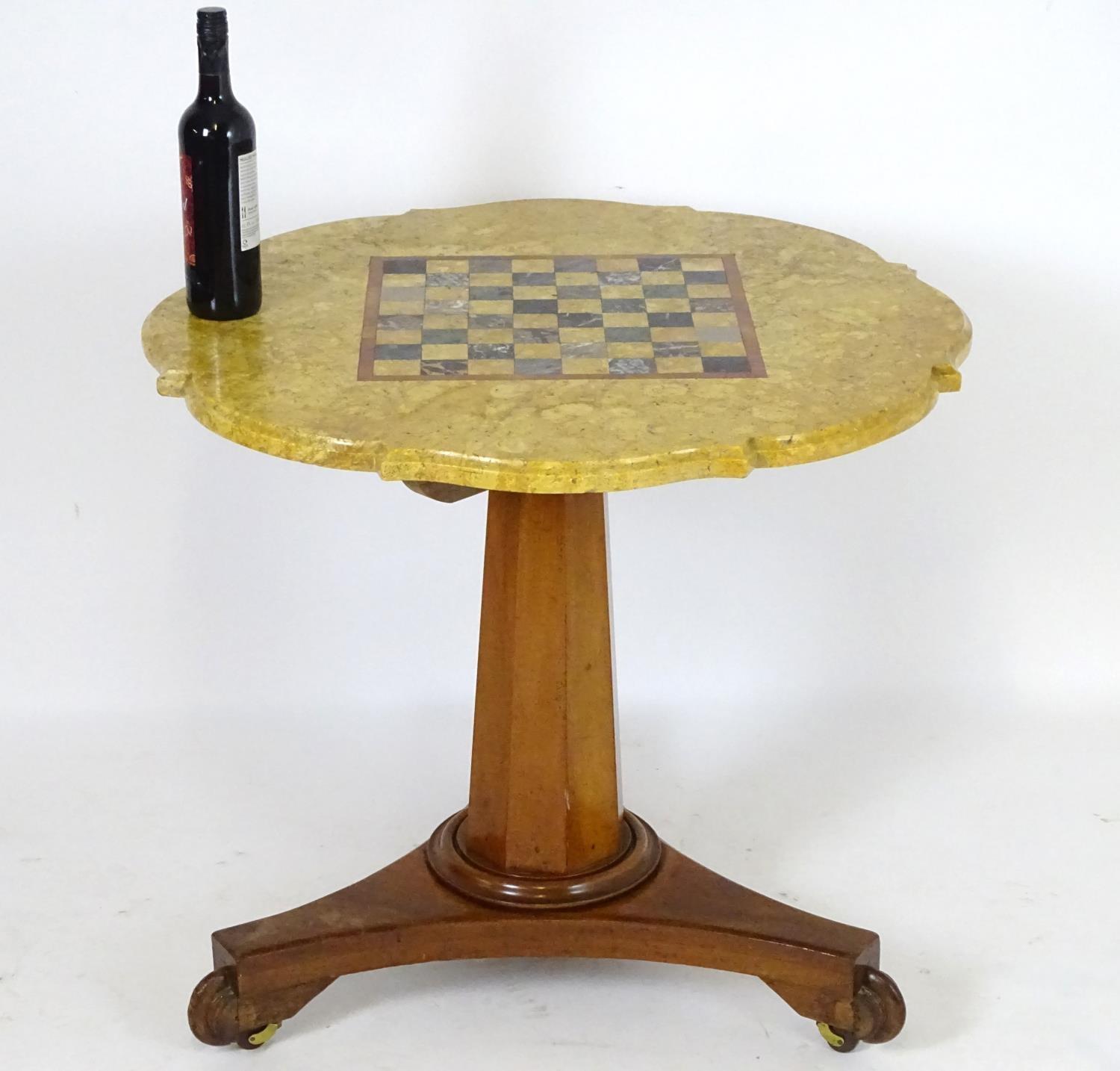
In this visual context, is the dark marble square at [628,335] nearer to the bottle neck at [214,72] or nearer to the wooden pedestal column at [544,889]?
the wooden pedestal column at [544,889]

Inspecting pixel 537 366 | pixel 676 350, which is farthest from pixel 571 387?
pixel 676 350

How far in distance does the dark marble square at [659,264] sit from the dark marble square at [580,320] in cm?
21

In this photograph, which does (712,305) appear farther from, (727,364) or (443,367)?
(443,367)

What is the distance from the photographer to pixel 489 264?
2.84 metres

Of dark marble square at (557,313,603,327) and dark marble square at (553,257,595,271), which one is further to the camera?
dark marble square at (553,257,595,271)

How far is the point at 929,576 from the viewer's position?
12.3 feet

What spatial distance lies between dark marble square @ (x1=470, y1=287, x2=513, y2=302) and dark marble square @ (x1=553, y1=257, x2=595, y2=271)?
0.39ft

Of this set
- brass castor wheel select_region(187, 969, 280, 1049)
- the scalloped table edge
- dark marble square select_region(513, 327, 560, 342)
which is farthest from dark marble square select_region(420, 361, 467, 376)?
brass castor wheel select_region(187, 969, 280, 1049)

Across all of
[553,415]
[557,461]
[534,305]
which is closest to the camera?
[557,461]

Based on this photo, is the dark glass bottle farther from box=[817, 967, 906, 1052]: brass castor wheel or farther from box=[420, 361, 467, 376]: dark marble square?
box=[817, 967, 906, 1052]: brass castor wheel

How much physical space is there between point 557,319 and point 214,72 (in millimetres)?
547

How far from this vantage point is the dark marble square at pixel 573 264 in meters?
2.81

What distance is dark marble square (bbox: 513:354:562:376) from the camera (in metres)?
2.45

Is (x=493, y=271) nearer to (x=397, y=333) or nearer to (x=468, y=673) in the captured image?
(x=397, y=333)
